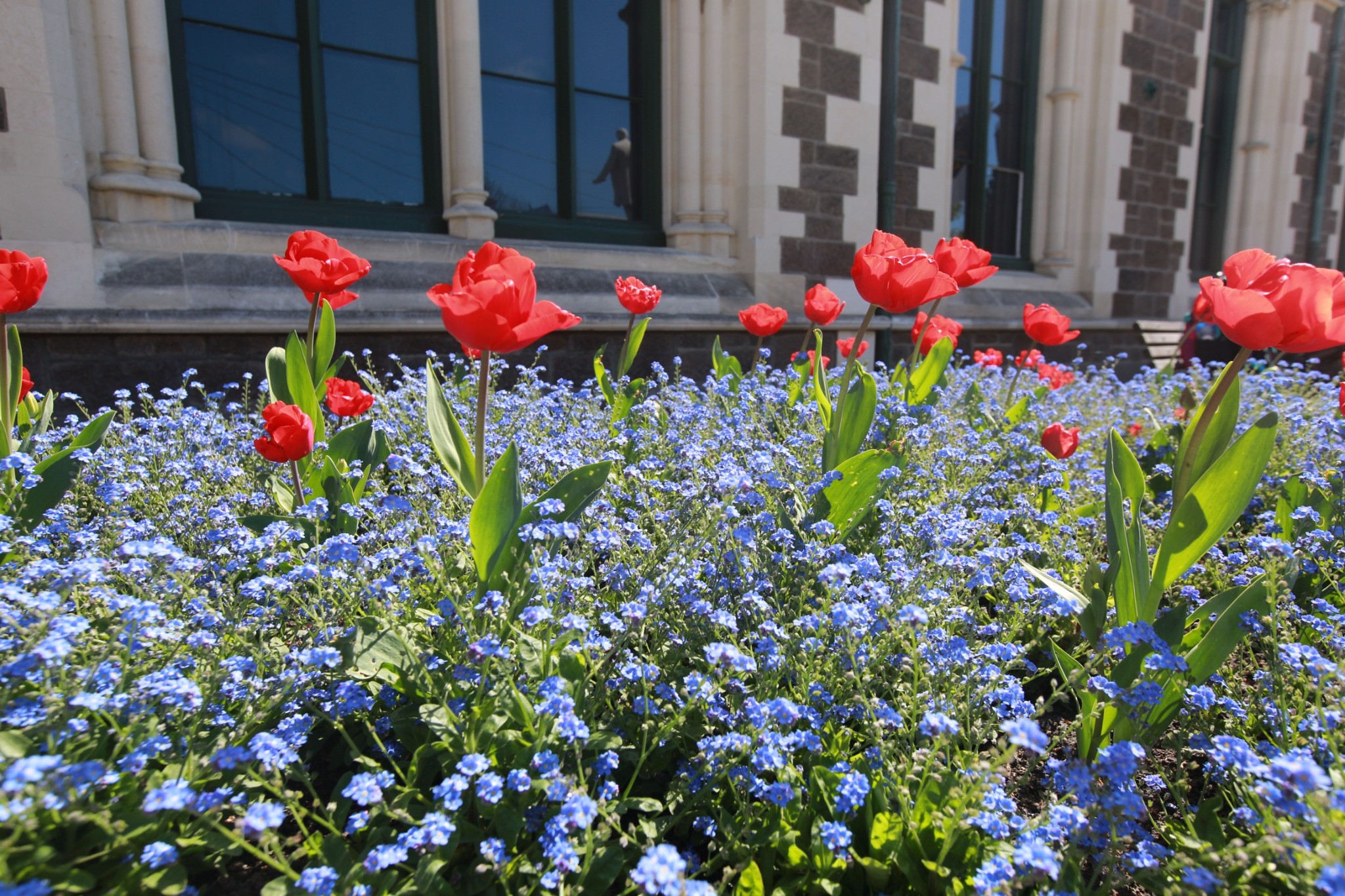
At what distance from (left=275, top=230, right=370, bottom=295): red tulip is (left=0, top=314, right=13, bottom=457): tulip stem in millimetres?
687

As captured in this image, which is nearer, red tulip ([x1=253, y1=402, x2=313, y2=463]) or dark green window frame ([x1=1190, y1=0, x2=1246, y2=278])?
red tulip ([x1=253, y1=402, x2=313, y2=463])

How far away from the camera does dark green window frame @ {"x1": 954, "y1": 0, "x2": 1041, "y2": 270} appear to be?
689cm

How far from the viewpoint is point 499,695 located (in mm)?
1143

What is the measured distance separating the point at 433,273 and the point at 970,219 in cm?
528

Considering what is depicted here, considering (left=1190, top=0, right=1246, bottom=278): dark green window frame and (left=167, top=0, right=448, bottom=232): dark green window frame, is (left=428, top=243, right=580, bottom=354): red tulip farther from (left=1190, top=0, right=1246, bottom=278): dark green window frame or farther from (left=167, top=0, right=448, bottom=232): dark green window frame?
(left=1190, top=0, right=1246, bottom=278): dark green window frame

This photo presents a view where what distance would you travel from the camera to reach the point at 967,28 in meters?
6.84

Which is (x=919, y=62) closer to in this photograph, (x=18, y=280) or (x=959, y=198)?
(x=959, y=198)

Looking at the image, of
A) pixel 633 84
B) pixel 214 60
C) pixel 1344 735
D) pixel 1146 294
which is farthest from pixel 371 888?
pixel 1146 294

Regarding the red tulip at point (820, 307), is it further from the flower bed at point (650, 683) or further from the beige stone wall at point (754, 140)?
the beige stone wall at point (754, 140)

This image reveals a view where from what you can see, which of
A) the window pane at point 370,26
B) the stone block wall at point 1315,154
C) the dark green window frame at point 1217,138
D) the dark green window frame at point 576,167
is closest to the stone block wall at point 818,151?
the dark green window frame at point 576,167

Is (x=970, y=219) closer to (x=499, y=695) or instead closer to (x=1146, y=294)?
(x=1146, y=294)

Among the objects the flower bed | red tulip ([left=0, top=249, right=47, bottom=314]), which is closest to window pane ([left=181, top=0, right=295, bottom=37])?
red tulip ([left=0, top=249, right=47, bottom=314])

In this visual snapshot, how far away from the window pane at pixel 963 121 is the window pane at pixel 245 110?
5.65m

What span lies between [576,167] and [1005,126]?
4696 mm
